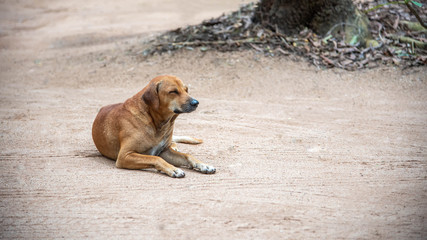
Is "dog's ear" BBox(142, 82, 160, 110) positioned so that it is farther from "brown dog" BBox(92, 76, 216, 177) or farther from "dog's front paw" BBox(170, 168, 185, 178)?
"dog's front paw" BBox(170, 168, 185, 178)

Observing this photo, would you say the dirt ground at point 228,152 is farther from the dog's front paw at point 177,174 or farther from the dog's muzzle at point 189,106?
the dog's muzzle at point 189,106

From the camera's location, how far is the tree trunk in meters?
9.57

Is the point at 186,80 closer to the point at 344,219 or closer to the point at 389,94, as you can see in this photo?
the point at 389,94

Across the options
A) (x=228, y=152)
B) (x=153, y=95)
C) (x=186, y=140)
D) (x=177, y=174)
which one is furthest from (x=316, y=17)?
(x=177, y=174)

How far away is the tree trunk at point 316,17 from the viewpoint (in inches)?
377

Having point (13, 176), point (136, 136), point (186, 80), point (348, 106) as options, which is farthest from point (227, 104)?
point (13, 176)

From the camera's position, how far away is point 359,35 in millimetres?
9484

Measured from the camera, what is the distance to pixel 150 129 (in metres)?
4.95

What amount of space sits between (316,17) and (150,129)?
249 inches

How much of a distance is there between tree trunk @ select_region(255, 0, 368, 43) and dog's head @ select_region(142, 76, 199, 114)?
556 cm

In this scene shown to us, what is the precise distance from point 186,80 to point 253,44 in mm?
1963

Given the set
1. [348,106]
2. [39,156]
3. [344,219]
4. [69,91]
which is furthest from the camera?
[69,91]

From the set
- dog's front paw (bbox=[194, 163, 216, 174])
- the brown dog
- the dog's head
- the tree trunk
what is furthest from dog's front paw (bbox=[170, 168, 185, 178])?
the tree trunk

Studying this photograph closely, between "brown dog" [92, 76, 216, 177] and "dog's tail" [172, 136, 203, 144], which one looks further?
"dog's tail" [172, 136, 203, 144]
